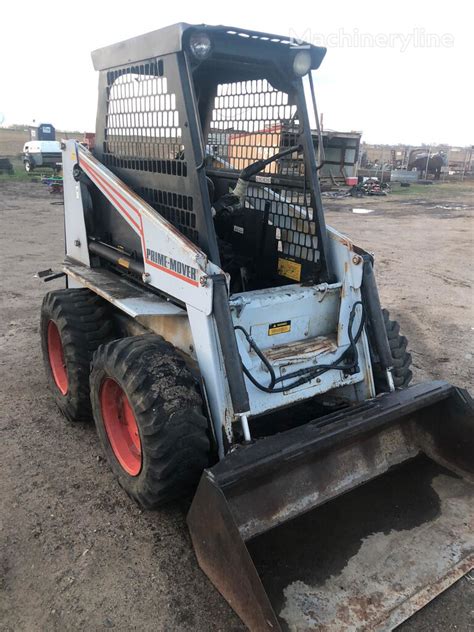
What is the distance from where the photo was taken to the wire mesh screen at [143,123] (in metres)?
3.04

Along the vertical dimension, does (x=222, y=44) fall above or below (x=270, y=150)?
above

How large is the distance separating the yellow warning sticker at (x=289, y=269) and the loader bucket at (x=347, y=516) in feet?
3.27

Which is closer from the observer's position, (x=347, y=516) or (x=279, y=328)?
(x=347, y=516)

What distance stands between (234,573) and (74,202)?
299 centimetres

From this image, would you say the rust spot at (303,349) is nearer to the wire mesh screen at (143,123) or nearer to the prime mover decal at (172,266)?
the prime mover decal at (172,266)

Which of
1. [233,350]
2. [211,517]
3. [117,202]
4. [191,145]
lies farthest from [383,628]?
[117,202]

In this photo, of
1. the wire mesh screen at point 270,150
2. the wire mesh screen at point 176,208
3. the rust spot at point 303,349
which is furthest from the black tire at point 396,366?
the wire mesh screen at point 176,208

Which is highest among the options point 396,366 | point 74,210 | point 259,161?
point 259,161

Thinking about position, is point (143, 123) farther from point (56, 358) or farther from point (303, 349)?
point (56, 358)

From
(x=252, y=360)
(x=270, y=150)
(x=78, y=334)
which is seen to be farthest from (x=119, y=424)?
(x=270, y=150)

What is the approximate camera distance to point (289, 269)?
3.64 meters

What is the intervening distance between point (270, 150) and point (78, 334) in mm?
1792

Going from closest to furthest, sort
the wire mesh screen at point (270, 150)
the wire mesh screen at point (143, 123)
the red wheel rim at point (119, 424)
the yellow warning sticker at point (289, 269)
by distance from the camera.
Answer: the wire mesh screen at point (143, 123) → the red wheel rim at point (119, 424) → the wire mesh screen at point (270, 150) → the yellow warning sticker at point (289, 269)

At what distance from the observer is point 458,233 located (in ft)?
42.3
